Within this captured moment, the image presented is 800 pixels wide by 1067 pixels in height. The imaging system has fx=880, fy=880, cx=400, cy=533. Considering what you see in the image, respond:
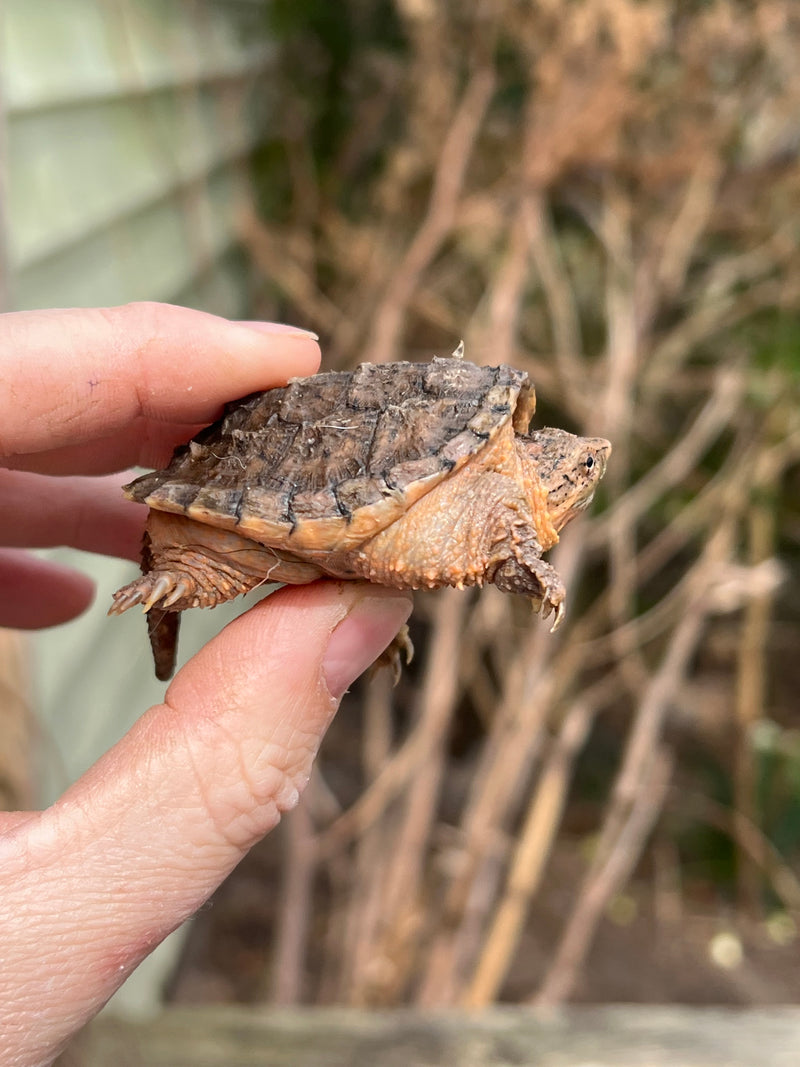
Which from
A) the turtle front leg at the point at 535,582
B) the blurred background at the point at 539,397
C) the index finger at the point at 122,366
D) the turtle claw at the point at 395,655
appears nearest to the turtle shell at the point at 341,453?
the index finger at the point at 122,366

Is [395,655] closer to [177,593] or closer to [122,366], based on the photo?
[177,593]

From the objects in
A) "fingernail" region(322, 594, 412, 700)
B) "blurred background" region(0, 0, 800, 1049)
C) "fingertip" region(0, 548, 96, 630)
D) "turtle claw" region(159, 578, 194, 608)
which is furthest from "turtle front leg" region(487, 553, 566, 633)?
"blurred background" region(0, 0, 800, 1049)

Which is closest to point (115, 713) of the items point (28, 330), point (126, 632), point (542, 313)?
point (126, 632)

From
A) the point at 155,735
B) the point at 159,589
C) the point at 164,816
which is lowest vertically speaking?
the point at 164,816

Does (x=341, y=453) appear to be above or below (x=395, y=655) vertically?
above

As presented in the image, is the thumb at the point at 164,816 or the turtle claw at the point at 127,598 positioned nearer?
the thumb at the point at 164,816

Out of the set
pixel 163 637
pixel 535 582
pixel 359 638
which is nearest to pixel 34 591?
pixel 163 637

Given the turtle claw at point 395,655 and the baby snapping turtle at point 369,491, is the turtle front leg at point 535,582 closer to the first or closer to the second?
the baby snapping turtle at point 369,491

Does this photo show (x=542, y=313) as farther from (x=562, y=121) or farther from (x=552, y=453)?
(x=552, y=453)
